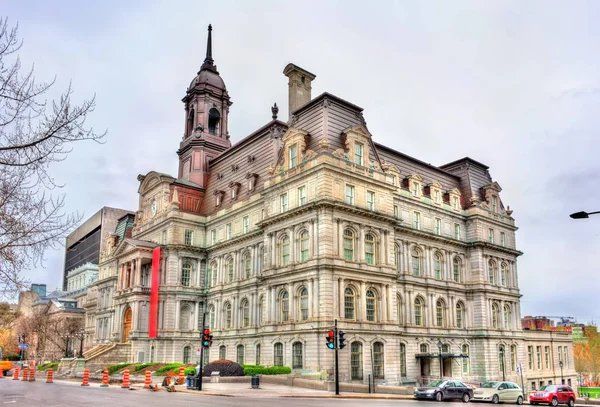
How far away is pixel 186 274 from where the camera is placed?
6262 centimetres

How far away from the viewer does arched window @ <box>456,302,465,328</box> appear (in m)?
59.7

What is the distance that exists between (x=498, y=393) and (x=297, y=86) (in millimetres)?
35385

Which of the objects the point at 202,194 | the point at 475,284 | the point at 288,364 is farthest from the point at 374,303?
the point at 202,194

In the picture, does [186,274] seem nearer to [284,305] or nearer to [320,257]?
[284,305]

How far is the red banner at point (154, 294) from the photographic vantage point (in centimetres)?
5928

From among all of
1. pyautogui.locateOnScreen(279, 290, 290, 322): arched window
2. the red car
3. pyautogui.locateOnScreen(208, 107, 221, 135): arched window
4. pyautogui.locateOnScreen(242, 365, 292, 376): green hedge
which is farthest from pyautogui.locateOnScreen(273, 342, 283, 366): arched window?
pyautogui.locateOnScreen(208, 107, 221, 135): arched window

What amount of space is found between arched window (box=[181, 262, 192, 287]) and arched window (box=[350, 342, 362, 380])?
2425 cm

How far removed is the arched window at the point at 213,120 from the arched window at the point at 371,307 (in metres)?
34.6

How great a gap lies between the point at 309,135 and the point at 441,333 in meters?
23.7

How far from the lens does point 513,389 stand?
3694 cm

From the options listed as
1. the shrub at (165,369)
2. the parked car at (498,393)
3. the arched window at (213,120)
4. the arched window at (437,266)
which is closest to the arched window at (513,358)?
the arched window at (437,266)

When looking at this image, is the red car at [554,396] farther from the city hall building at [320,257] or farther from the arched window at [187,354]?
the arched window at [187,354]

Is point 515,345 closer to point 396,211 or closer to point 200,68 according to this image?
point 396,211

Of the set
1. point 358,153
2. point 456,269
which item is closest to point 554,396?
point 358,153
